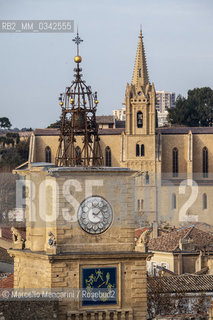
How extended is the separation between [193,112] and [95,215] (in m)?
95.4

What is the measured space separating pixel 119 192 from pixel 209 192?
7055 cm

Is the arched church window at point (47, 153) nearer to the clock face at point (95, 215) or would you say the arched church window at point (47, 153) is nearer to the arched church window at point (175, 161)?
the arched church window at point (175, 161)

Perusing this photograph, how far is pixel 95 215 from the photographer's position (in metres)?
22.1

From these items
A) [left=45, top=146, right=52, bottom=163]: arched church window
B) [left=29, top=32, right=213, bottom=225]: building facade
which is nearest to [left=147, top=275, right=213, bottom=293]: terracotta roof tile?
[left=29, top=32, right=213, bottom=225]: building facade

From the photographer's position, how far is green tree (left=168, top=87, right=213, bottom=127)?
116m

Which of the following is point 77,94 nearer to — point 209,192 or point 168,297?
point 168,297

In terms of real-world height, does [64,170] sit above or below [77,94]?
below

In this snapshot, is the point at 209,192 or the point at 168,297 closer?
the point at 168,297

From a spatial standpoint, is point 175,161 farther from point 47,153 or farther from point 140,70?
point 47,153

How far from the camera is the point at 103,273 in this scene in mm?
22078

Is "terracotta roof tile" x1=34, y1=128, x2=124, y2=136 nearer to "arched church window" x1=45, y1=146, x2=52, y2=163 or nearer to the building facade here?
the building facade

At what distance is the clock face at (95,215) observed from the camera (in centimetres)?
2197

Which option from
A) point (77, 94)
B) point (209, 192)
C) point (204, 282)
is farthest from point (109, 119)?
point (77, 94)

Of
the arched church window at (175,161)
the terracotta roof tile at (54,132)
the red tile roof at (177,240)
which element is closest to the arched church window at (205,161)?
the arched church window at (175,161)
